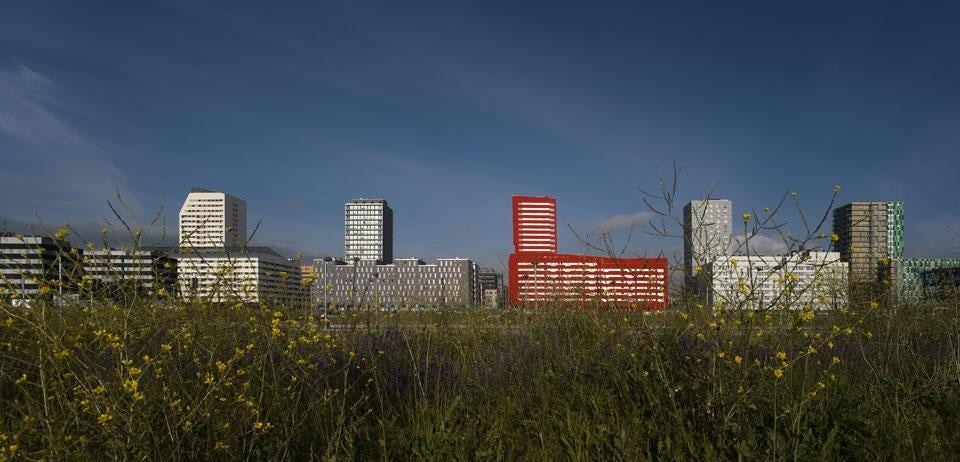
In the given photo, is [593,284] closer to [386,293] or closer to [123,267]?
[386,293]

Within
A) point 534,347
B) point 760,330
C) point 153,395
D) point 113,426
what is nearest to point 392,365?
point 534,347

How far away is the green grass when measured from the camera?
257cm

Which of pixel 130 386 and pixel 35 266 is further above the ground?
pixel 35 266

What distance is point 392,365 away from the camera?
14.0ft

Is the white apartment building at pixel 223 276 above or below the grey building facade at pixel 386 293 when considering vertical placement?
above

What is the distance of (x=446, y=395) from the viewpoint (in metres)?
3.94

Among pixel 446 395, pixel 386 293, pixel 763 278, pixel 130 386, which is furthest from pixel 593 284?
pixel 130 386

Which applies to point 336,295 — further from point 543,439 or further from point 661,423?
point 661,423

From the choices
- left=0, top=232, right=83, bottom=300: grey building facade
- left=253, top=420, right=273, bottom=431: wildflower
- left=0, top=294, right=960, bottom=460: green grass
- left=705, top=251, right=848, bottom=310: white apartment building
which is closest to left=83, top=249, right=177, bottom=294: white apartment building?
left=0, top=232, right=83, bottom=300: grey building facade

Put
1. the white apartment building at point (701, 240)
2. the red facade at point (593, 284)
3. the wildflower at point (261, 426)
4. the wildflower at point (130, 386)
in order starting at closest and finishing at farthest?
1. the wildflower at point (130, 386)
2. the wildflower at point (261, 426)
3. the white apartment building at point (701, 240)
4. the red facade at point (593, 284)

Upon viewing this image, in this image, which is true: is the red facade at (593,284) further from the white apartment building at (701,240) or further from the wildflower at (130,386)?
the wildflower at (130,386)

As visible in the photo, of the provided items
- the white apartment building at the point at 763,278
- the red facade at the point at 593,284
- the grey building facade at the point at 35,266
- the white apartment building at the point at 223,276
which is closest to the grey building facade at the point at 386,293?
the white apartment building at the point at 223,276

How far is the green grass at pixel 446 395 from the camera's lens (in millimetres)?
2566

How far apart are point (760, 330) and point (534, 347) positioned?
82.1 inches
